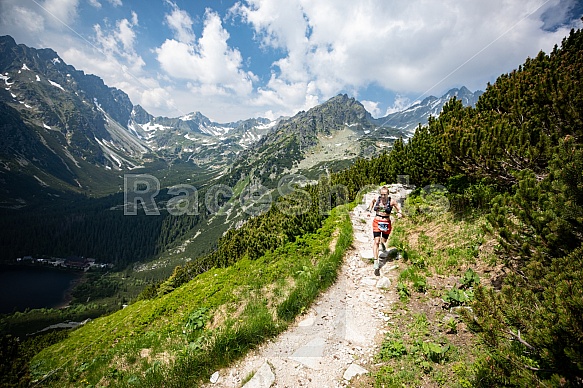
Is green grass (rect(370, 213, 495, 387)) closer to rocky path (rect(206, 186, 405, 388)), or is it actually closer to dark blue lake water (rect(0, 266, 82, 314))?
rocky path (rect(206, 186, 405, 388))

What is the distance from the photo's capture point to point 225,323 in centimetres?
770

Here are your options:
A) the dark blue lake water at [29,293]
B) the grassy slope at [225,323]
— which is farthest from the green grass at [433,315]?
the dark blue lake water at [29,293]

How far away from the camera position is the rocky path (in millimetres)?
5734

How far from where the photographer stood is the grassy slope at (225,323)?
6.41 metres

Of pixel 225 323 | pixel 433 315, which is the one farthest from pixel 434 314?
pixel 225 323

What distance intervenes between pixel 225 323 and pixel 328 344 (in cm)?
304

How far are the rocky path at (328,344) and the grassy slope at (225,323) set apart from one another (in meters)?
0.34

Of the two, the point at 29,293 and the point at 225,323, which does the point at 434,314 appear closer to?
the point at 225,323

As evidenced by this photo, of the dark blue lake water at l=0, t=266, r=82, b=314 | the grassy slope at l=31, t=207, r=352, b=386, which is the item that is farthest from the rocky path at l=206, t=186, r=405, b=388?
the dark blue lake water at l=0, t=266, r=82, b=314

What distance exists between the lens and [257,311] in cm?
838

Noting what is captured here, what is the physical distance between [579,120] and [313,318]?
10.6 m

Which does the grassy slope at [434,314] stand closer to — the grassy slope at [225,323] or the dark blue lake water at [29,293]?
the grassy slope at [225,323]

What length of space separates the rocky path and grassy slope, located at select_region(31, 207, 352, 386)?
0.34 metres

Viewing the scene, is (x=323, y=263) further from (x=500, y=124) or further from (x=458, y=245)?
(x=500, y=124)
